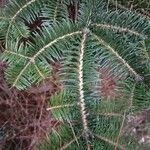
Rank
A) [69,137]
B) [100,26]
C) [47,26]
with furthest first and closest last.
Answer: [47,26], [100,26], [69,137]

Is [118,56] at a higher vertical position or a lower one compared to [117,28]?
lower

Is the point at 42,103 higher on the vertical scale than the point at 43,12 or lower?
lower

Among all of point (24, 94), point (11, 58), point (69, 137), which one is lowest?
point (69, 137)

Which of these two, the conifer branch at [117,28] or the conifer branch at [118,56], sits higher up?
the conifer branch at [117,28]

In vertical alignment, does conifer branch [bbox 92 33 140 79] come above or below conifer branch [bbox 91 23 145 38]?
below

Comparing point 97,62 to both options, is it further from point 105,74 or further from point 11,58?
point 11,58

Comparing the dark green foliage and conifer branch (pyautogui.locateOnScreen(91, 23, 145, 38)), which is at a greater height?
conifer branch (pyautogui.locateOnScreen(91, 23, 145, 38))

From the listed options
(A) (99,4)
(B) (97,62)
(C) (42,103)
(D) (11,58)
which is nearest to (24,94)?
(C) (42,103)

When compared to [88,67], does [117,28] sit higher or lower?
higher
